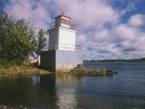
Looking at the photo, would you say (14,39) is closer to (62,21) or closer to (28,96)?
(62,21)

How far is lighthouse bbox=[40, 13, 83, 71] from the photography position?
2211cm

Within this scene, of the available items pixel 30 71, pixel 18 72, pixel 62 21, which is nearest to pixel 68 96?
pixel 18 72

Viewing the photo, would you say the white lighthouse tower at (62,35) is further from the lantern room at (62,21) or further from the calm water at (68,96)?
the calm water at (68,96)

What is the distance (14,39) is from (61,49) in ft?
28.0

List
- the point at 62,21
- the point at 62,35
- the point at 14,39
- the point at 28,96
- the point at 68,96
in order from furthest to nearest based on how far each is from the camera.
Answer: the point at 62,21, the point at 62,35, the point at 14,39, the point at 68,96, the point at 28,96

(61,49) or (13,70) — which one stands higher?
(61,49)

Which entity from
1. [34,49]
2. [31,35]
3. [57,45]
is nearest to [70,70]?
[57,45]

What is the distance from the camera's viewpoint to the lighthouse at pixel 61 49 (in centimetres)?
2211

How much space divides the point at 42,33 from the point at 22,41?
5656mm

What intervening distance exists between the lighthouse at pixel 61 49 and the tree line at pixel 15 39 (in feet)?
12.0

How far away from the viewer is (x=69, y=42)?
24.2 m

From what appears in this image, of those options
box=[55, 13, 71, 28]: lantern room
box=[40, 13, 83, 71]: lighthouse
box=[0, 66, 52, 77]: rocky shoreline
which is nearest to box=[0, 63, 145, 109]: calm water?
box=[0, 66, 52, 77]: rocky shoreline

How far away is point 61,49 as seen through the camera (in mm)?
23297

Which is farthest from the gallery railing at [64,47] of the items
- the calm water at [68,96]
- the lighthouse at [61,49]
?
the calm water at [68,96]
